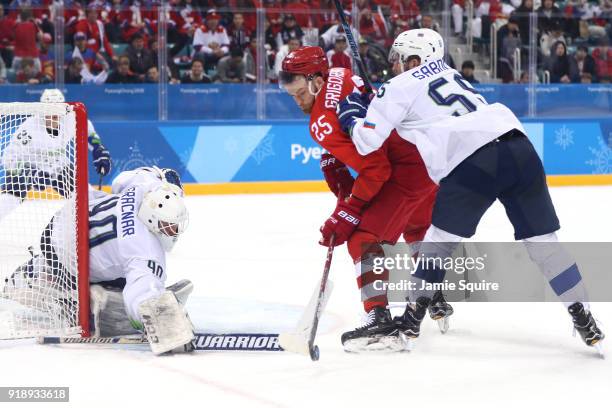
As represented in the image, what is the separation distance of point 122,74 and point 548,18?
3.83m

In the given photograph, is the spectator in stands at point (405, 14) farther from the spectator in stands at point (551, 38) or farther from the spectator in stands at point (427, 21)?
the spectator in stands at point (551, 38)

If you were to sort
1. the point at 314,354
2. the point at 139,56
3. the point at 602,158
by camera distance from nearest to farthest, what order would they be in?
the point at 314,354, the point at 139,56, the point at 602,158

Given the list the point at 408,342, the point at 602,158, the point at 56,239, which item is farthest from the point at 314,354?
the point at 602,158

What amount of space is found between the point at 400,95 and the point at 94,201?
1.26 metres

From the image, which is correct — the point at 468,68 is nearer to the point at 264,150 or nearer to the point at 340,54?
the point at 340,54

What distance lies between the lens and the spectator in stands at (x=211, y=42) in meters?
9.02

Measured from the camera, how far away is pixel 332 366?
3568mm

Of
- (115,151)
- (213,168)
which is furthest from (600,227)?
(115,151)

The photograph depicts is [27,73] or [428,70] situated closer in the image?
[428,70]

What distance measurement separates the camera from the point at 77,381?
335 centimetres

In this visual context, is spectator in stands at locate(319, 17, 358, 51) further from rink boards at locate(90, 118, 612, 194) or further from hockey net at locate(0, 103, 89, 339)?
hockey net at locate(0, 103, 89, 339)

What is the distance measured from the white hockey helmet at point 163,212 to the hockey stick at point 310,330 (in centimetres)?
54

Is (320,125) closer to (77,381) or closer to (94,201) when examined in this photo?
(94,201)

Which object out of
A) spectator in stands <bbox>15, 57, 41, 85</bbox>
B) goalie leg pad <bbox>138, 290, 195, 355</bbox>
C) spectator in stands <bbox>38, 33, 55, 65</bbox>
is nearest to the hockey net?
goalie leg pad <bbox>138, 290, 195, 355</bbox>
